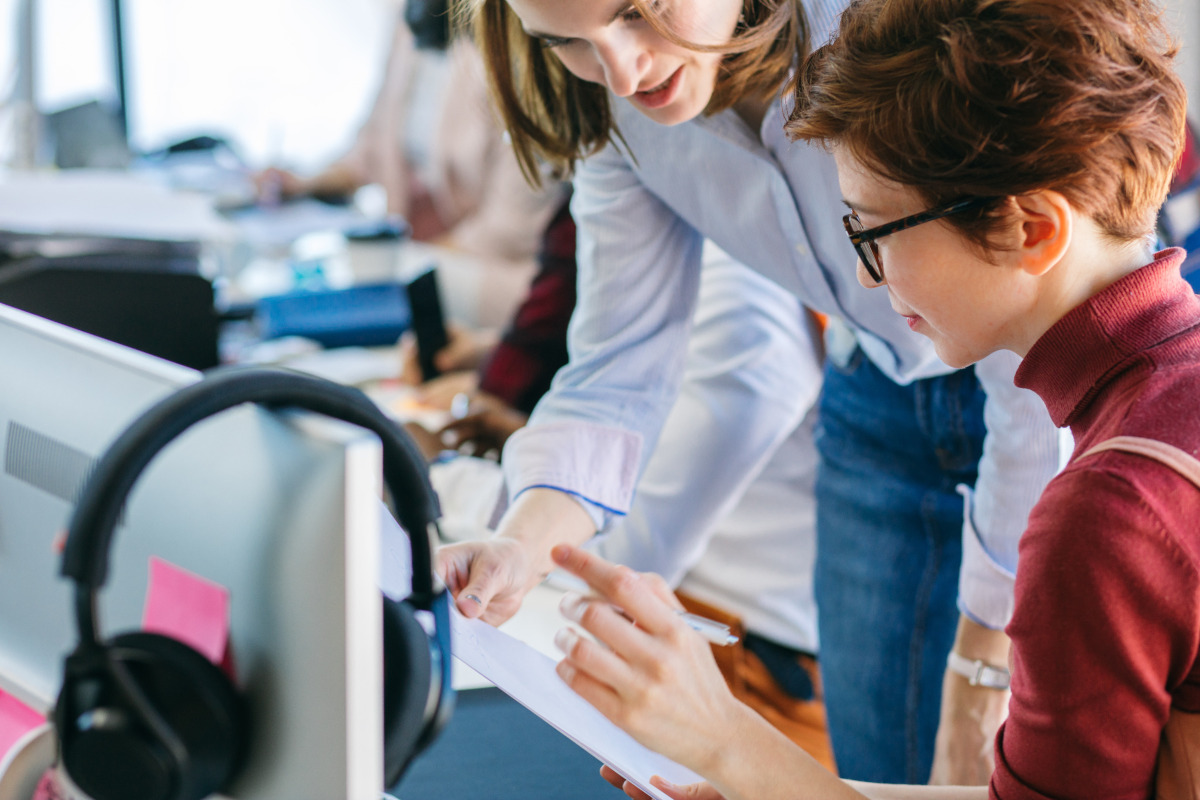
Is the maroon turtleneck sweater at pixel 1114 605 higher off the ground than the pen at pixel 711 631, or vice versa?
the maroon turtleneck sweater at pixel 1114 605

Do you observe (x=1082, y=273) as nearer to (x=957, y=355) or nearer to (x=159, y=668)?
(x=957, y=355)

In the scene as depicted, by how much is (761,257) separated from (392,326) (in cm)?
128

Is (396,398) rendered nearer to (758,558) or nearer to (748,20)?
(758,558)

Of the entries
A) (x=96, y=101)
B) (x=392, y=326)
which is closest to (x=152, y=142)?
(x=96, y=101)

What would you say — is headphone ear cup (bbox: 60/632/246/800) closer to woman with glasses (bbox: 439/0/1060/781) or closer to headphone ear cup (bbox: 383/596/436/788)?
headphone ear cup (bbox: 383/596/436/788)

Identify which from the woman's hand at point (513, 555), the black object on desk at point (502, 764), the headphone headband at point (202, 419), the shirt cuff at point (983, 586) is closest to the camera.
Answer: the headphone headband at point (202, 419)

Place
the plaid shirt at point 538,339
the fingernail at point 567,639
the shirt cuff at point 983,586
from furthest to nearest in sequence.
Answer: the plaid shirt at point 538,339, the shirt cuff at point 983,586, the fingernail at point 567,639

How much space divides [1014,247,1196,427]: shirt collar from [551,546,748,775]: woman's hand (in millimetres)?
311

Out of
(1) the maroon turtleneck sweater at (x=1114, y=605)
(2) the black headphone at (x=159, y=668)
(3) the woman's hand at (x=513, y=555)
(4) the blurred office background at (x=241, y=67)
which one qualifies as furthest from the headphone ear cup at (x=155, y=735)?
(4) the blurred office background at (x=241, y=67)

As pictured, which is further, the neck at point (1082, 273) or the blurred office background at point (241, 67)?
the blurred office background at point (241, 67)

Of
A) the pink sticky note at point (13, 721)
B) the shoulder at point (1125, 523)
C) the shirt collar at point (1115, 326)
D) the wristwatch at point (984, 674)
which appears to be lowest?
the wristwatch at point (984, 674)

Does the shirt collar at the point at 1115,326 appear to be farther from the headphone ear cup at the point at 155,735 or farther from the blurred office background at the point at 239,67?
the blurred office background at the point at 239,67

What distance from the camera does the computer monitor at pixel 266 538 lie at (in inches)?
17.7

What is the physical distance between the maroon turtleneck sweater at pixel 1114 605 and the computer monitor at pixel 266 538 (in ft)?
1.27
